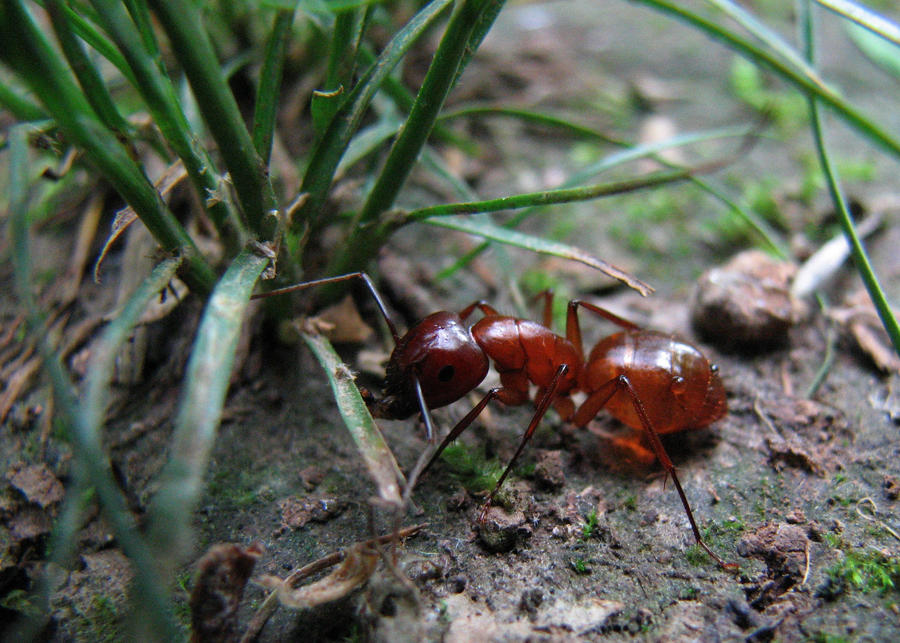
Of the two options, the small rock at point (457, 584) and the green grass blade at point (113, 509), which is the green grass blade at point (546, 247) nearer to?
the small rock at point (457, 584)

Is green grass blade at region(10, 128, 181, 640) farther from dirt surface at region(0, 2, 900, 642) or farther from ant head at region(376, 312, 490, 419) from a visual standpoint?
ant head at region(376, 312, 490, 419)

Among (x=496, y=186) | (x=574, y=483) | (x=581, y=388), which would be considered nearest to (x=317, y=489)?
(x=574, y=483)

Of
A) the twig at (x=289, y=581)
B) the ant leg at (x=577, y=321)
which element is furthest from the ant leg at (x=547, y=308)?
the twig at (x=289, y=581)

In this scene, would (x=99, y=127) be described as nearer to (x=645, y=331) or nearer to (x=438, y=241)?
(x=438, y=241)

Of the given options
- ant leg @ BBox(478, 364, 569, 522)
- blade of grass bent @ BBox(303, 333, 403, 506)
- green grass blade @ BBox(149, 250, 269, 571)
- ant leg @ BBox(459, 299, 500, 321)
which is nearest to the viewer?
green grass blade @ BBox(149, 250, 269, 571)

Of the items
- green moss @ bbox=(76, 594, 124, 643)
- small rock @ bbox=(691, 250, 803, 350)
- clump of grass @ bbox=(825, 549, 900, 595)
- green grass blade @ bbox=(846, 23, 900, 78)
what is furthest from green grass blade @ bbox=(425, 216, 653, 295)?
green grass blade @ bbox=(846, 23, 900, 78)
